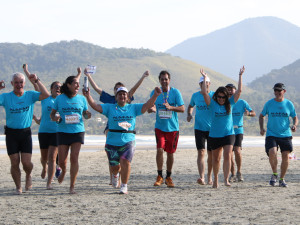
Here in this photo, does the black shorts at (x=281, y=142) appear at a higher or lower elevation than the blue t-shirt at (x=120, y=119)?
lower

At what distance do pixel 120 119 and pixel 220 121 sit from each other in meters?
1.87

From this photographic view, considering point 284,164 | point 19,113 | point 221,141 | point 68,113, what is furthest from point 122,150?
point 284,164

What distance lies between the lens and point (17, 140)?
861cm

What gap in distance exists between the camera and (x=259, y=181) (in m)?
10.9

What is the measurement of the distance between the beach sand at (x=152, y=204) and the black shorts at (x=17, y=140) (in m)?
0.73

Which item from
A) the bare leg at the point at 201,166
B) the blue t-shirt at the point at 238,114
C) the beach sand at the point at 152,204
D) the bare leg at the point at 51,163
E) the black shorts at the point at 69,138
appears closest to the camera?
the beach sand at the point at 152,204

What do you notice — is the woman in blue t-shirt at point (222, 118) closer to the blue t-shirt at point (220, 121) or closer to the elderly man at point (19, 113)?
the blue t-shirt at point (220, 121)

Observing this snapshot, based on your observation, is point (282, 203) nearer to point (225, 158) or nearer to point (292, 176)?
point (225, 158)

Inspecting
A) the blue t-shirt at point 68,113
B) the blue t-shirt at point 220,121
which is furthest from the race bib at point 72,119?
the blue t-shirt at point 220,121

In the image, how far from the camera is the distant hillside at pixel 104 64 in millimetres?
131875

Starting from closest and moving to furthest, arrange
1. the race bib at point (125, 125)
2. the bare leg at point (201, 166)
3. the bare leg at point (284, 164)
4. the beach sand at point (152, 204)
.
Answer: the beach sand at point (152, 204) < the race bib at point (125, 125) < the bare leg at point (284, 164) < the bare leg at point (201, 166)

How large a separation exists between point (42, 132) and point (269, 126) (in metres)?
4.02

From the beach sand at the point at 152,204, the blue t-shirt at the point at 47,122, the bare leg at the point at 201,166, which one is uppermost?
the blue t-shirt at the point at 47,122

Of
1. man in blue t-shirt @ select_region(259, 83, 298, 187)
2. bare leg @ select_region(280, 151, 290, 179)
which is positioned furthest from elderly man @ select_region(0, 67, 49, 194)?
bare leg @ select_region(280, 151, 290, 179)
